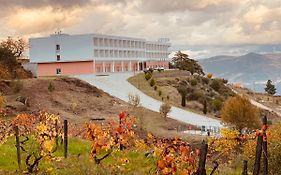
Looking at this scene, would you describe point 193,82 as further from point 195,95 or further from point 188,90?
point 195,95

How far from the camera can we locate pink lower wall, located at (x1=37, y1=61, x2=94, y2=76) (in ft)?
302

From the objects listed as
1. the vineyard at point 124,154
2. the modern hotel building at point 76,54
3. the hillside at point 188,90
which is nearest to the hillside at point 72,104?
the hillside at point 188,90

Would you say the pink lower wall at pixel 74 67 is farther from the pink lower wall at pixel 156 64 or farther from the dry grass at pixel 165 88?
the pink lower wall at pixel 156 64

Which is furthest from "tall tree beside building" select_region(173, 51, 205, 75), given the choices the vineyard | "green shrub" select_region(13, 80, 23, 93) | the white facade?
the vineyard

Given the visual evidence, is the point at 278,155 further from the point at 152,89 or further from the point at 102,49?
the point at 102,49

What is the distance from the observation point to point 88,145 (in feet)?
72.9

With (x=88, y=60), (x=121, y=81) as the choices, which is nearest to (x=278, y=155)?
(x=121, y=81)

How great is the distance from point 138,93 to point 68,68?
25985mm

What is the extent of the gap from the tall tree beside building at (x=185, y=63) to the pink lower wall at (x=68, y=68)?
31.2 m

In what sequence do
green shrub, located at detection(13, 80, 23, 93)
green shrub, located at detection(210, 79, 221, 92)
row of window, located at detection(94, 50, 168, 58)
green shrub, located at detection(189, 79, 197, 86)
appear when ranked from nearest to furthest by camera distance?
green shrub, located at detection(13, 80, 23, 93), green shrub, located at detection(189, 79, 197, 86), row of window, located at detection(94, 50, 168, 58), green shrub, located at detection(210, 79, 221, 92)

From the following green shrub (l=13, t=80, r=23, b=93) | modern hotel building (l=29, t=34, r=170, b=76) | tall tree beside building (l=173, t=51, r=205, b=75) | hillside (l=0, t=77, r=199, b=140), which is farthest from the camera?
tall tree beside building (l=173, t=51, r=205, b=75)

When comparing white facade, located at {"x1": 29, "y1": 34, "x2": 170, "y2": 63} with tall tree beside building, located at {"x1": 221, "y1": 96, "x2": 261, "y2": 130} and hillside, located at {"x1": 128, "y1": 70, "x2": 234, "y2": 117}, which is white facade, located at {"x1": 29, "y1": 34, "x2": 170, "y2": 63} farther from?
tall tree beside building, located at {"x1": 221, "y1": 96, "x2": 261, "y2": 130}

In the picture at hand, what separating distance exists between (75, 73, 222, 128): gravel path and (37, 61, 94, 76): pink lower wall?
24.2 feet

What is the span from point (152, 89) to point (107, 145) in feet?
207
